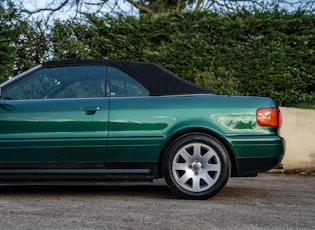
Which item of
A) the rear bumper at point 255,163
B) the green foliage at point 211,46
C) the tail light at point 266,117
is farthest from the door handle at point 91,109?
the green foliage at point 211,46

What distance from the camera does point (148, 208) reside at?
5914 mm

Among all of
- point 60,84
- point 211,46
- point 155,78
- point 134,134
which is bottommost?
point 134,134

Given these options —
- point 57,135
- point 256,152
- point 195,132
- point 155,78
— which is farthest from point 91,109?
point 256,152

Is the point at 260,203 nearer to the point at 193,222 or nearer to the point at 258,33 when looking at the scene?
the point at 193,222

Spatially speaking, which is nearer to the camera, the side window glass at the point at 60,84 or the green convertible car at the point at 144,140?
the green convertible car at the point at 144,140

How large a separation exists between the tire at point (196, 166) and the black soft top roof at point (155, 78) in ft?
1.77

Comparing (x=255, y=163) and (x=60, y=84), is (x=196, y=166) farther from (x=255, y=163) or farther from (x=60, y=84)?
(x=60, y=84)

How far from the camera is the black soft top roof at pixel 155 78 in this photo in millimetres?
6770

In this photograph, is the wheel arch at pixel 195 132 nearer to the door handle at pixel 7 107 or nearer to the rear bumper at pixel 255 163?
the rear bumper at pixel 255 163

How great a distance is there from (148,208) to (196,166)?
0.90 metres

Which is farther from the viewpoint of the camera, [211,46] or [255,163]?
[211,46]

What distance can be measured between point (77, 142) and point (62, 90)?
25.8 inches

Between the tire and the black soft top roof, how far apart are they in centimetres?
54

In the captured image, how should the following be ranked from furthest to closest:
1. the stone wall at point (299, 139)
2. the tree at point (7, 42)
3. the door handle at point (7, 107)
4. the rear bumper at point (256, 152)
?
the tree at point (7, 42) → the stone wall at point (299, 139) → the door handle at point (7, 107) → the rear bumper at point (256, 152)
